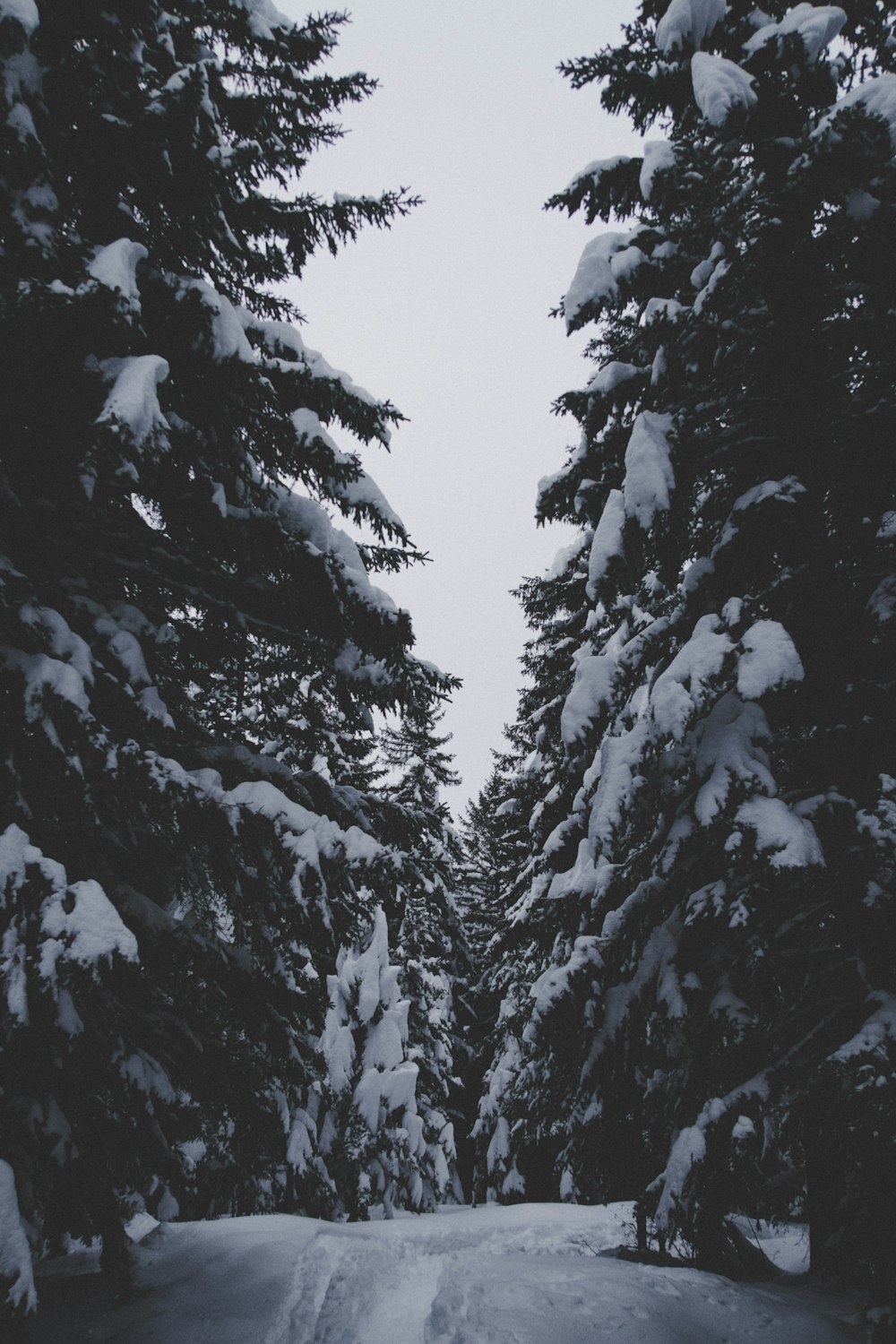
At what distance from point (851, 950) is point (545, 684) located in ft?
33.5

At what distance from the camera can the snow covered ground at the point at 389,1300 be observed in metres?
3.58

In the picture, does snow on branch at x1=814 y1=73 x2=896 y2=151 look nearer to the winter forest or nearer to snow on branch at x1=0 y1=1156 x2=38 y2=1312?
the winter forest

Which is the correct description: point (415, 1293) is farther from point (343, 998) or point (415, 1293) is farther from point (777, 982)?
point (343, 998)

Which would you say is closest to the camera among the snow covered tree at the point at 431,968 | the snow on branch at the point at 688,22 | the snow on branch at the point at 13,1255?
the snow on branch at the point at 13,1255

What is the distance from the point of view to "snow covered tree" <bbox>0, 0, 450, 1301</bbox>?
3.44 m

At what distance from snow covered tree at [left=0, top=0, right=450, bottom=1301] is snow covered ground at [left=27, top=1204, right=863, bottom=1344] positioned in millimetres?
430

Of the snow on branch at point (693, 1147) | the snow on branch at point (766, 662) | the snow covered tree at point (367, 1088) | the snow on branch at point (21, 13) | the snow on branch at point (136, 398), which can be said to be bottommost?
the snow covered tree at point (367, 1088)

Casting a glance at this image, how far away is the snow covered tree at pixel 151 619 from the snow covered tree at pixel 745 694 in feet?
6.03

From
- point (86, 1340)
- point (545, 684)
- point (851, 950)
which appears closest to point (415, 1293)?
point (86, 1340)

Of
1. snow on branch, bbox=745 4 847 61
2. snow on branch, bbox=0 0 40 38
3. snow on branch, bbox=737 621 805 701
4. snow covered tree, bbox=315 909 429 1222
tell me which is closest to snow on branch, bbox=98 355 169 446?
snow on branch, bbox=0 0 40 38

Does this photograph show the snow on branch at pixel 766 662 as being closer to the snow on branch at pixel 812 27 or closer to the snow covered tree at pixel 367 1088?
the snow on branch at pixel 812 27

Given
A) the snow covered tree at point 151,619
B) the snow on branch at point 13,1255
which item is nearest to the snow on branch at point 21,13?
the snow covered tree at point 151,619

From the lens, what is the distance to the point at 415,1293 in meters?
4.46

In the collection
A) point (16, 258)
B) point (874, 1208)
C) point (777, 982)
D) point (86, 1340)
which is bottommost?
point (86, 1340)
